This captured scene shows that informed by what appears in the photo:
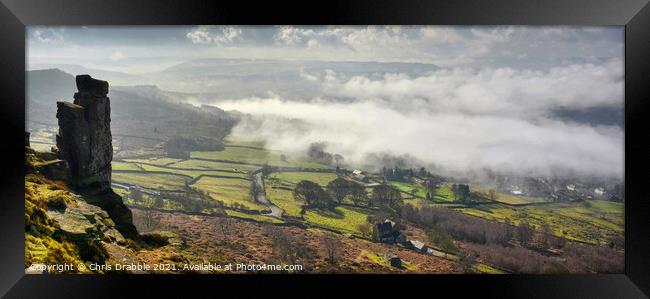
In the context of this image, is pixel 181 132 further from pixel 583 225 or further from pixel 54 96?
pixel 583 225

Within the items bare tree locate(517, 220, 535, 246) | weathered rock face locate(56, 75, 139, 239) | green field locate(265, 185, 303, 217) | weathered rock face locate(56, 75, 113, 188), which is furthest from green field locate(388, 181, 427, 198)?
weathered rock face locate(56, 75, 113, 188)

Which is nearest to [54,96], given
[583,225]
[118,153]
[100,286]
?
[118,153]

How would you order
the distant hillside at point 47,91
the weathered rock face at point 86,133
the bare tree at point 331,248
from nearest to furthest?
the distant hillside at point 47,91
the weathered rock face at point 86,133
the bare tree at point 331,248

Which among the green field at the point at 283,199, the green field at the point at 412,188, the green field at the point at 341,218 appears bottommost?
the green field at the point at 341,218

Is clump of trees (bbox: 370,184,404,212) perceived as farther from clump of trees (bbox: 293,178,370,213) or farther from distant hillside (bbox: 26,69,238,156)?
distant hillside (bbox: 26,69,238,156)

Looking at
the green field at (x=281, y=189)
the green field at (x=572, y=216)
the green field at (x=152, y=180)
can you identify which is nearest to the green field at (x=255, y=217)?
the green field at (x=281, y=189)

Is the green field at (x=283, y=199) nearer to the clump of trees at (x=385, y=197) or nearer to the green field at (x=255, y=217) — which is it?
the green field at (x=255, y=217)
